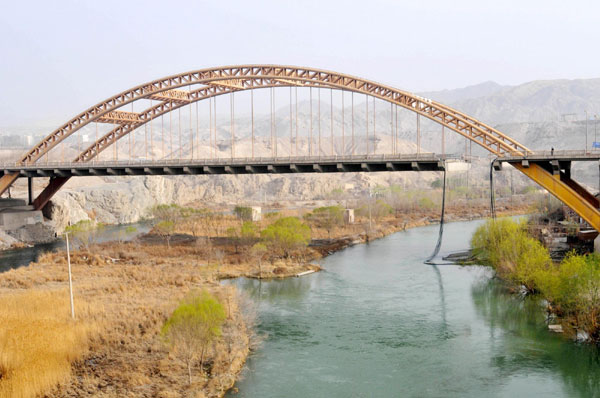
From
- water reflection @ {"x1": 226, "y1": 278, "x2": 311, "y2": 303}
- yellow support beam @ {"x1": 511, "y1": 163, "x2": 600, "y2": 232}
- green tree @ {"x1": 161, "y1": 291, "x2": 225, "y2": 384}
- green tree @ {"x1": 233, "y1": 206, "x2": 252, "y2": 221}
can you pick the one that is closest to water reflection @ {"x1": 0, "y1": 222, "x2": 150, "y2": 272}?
green tree @ {"x1": 233, "y1": 206, "x2": 252, "y2": 221}

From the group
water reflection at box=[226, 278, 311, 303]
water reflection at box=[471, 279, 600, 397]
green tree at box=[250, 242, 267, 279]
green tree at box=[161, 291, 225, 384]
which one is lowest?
water reflection at box=[471, 279, 600, 397]

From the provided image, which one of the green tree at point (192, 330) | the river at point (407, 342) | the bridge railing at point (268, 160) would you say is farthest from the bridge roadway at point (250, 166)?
the green tree at point (192, 330)

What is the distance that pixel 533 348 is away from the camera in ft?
77.8

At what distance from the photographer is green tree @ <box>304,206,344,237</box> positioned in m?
60.0

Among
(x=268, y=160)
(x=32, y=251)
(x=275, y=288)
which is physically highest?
(x=268, y=160)

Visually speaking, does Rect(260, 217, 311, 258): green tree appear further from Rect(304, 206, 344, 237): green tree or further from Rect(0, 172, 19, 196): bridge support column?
Rect(0, 172, 19, 196): bridge support column

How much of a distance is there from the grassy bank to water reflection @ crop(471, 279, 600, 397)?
810 mm

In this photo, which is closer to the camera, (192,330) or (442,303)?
(192,330)

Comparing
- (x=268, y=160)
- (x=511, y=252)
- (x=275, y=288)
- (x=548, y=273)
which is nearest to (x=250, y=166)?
(x=268, y=160)

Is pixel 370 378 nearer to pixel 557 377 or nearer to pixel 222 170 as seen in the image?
pixel 557 377

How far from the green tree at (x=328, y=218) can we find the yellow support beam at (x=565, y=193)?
2519 centimetres

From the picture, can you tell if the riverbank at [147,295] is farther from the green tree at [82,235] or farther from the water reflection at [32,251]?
the water reflection at [32,251]

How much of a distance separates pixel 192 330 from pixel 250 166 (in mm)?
25933

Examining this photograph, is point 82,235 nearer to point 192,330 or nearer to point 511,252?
point 192,330
